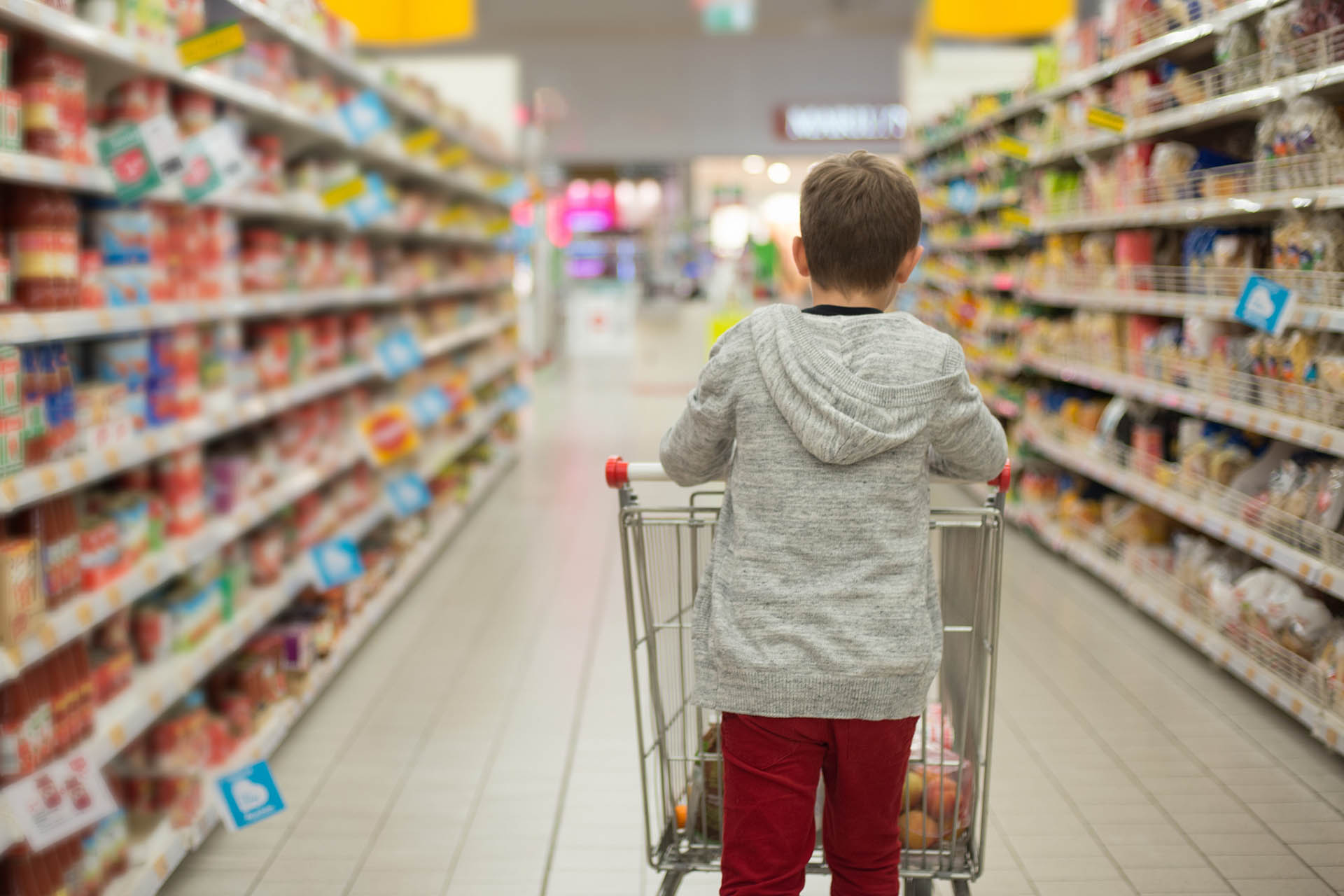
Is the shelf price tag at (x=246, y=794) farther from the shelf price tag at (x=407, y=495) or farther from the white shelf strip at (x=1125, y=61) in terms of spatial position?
the white shelf strip at (x=1125, y=61)

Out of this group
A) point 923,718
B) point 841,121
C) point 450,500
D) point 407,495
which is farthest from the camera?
point 841,121

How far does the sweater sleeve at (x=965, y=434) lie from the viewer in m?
1.68

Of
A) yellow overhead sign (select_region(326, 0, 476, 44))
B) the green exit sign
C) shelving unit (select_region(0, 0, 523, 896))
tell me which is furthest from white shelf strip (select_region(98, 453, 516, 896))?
the green exit sign

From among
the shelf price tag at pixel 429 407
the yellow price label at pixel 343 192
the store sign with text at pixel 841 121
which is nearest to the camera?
the yellow price label at pixel 343 192

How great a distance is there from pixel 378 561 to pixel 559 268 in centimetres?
1373

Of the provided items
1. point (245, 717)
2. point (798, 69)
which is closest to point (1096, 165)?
point (245, 717)

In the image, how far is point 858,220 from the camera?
A: 165 centimetres

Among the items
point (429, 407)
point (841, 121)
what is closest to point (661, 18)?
point (841, 121)

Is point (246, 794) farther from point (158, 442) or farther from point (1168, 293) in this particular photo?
point (1168, 293)

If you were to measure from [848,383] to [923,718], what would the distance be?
66 cm

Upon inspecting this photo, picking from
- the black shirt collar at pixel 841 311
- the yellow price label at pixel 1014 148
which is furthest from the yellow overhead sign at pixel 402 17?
the black shirt collar at pixel 841 311

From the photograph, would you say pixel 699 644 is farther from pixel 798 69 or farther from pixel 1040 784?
pixel 798 69

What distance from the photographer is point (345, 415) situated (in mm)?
4914

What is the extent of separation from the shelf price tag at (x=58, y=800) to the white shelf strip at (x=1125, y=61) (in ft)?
12.1
